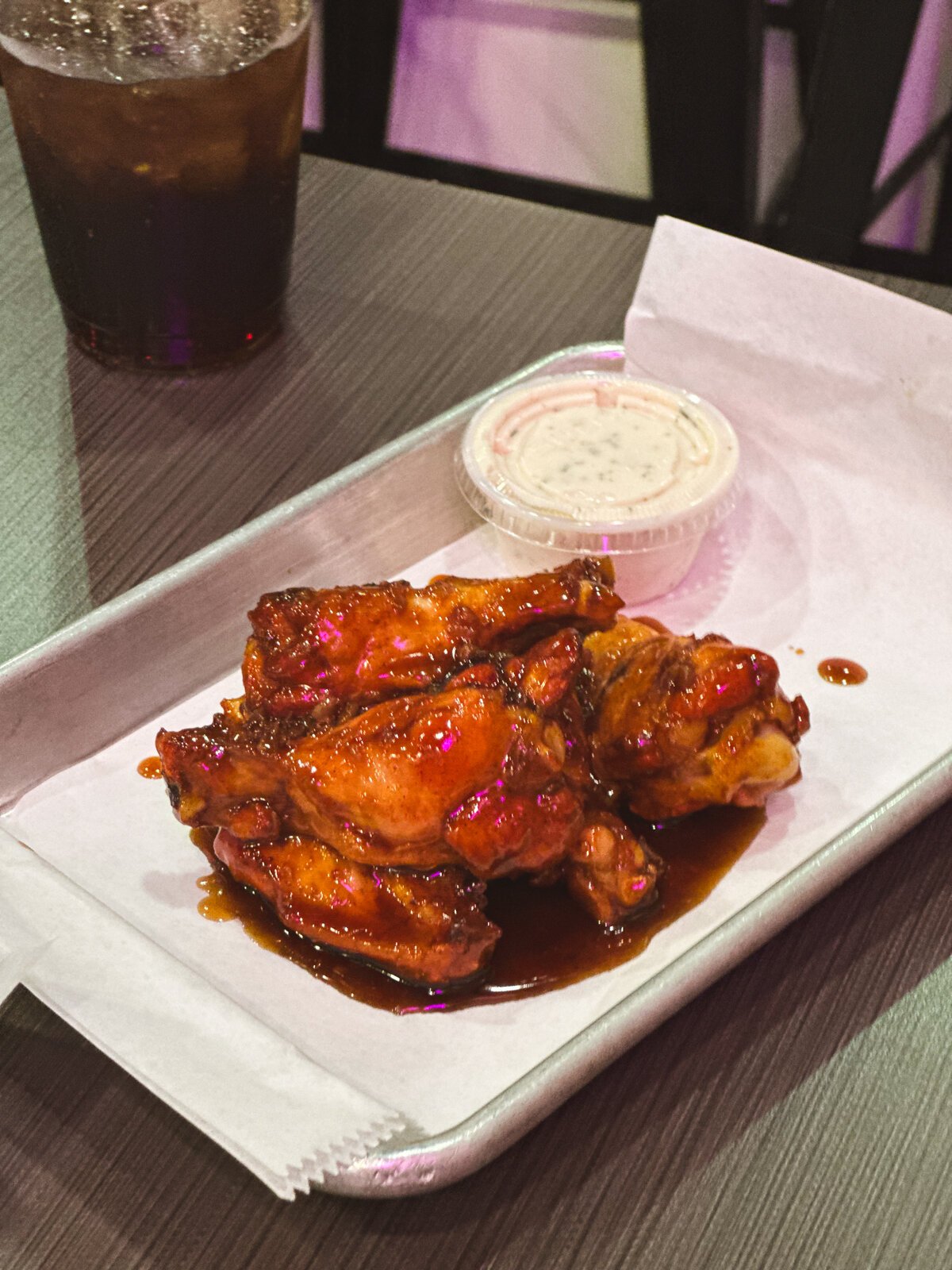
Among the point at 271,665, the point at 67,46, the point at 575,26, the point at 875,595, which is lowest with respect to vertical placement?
the point at 575,26

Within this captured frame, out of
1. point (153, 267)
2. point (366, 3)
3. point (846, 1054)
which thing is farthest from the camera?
point (366, 3)

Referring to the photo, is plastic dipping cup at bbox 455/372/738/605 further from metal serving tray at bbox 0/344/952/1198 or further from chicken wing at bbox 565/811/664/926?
chicken wing at bbox 565/811/664/926

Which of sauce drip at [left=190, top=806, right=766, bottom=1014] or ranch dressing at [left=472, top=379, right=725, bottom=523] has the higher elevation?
ranch dressing at [left=472, top=379, right=725, bottom=523]

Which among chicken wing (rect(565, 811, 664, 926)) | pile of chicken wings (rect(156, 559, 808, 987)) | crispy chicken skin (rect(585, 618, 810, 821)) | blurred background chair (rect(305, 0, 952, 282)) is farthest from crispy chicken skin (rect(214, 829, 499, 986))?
blurred background chair (rect(305, 0, 952, 282))

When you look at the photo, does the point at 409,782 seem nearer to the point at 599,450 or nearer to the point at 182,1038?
the point at 182,1038

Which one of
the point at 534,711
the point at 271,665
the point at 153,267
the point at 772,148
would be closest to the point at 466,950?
the point at 534,711

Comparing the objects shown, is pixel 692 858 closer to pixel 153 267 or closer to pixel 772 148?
pixel 153 267

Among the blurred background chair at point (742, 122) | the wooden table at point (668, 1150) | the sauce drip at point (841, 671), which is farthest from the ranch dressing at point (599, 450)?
the blurred background chair at point (742, 122)
